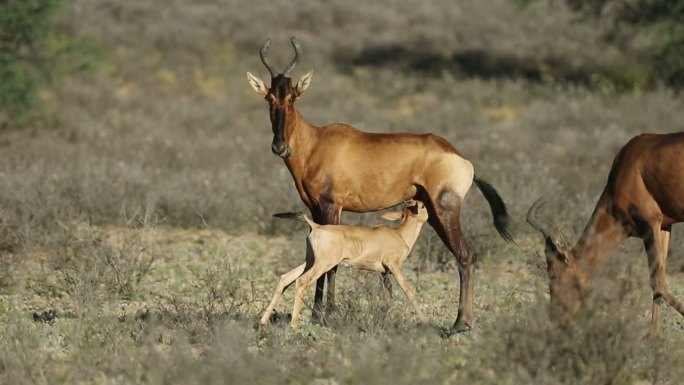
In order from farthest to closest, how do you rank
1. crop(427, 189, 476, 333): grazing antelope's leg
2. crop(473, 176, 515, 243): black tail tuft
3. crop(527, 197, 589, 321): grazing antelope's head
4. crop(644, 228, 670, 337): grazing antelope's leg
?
crop(473, 176, 515, 243): black tail tuft
crop(427, 189, 476, 333): grazing antelope's leg
crop(644, 228, 670, 337): grazing antelope's leg
crop(527, 197, 589, 321): grazing antelope's head

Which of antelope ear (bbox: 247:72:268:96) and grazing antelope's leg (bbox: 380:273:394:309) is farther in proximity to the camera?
antelope ear (bbox: 247:72:268:96)

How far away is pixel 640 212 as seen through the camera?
8555mm

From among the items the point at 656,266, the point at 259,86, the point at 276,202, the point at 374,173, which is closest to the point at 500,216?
the point at 374,173

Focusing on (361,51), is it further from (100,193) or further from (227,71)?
(100,193)

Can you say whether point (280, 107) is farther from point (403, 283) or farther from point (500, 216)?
point (500, 216)

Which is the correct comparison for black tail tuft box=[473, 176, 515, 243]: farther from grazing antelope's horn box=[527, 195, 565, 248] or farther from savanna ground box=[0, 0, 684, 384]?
grazing antelope's horn box=[527, 195, 565, 248]

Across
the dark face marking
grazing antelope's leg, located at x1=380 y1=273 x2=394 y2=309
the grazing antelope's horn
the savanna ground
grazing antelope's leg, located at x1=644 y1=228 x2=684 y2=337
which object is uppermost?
the dark face marking

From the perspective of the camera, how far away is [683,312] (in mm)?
8352

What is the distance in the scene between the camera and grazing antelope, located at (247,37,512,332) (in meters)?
9.12

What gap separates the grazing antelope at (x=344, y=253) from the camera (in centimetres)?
853

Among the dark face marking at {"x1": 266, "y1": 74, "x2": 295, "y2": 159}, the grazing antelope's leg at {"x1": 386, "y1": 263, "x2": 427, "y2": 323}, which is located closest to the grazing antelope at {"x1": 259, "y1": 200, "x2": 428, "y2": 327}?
the grazing antelope's leg at {"x1": 386, "y1": 263, "x2": 427, "y2": 323}

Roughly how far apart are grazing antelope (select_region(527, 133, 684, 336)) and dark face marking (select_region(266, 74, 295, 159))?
2196 mm

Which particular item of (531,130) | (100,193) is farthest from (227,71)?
(100,193)

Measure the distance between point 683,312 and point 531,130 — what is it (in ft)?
47.8
